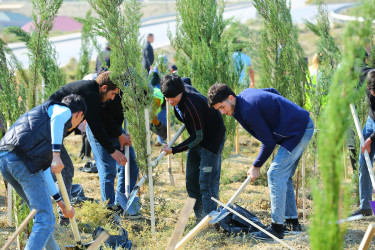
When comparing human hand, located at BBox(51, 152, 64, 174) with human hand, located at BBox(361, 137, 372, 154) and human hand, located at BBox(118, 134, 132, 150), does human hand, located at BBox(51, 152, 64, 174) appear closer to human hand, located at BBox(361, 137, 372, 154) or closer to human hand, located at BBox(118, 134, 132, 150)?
human hand, located at BBox(118, 134, 132, 150)

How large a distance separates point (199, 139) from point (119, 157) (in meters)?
0.98

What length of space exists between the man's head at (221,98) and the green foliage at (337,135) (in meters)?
2.18

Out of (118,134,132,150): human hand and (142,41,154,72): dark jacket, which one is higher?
(142,41,154,72): dark jacket

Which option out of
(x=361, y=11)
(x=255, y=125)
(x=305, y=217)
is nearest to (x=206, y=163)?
(x=255, y=125)

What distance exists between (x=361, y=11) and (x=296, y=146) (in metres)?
2.63

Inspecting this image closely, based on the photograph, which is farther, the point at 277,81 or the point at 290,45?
the point at 277,81

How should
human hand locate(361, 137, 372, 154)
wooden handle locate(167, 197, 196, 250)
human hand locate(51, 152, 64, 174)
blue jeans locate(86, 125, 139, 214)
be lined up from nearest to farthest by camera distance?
1. wooden handle locate(167, 197, 196, 250)
2. human hand locate(51, 152, 64, 174)
3. human hand locate(361, 137, 372, 154)
4. blue jeans locate(86, 125, 139, 214)

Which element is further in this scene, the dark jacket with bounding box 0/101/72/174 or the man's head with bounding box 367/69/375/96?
the man's head with bounding box 367/69/375/96

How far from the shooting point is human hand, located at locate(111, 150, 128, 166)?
544 cm

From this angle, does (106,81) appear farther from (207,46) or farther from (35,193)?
(35,193)

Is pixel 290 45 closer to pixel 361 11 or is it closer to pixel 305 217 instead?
pixel 305 217

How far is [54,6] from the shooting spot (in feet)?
17.1

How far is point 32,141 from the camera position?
392cm

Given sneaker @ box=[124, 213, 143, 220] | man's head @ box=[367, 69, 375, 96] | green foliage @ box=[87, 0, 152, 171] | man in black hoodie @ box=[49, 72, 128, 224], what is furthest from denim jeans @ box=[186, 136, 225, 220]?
man's head @ box=[367, 69, 375, 96]
